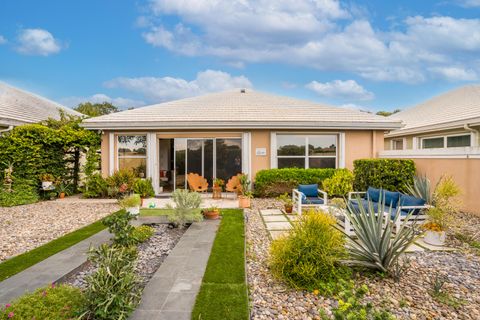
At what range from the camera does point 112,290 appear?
9.32 feet

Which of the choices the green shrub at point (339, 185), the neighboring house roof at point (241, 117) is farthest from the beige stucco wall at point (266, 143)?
the green shrub at point (339, 185)

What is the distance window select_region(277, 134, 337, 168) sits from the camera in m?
12.0

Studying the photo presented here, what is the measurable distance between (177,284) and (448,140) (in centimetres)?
1435

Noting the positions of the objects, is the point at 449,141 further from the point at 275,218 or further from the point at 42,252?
the point at 42,252

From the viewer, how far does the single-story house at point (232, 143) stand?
460 inches

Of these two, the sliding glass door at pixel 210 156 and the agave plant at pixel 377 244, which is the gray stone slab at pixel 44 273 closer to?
the agave plant at pixel 377 244

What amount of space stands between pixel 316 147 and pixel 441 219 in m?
6.92

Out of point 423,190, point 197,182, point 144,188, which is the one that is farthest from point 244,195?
point 423,190

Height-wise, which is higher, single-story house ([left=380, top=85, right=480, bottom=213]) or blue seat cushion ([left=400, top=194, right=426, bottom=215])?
single-story house ([left=380, top=85, right=480, bottom=213])

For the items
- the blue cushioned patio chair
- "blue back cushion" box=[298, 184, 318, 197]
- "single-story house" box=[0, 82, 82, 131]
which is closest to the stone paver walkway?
the blue cushioned patio chair

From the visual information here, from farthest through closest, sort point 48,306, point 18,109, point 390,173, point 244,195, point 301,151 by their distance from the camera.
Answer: point 18,109 → point 301,151 → point 244,195 → point 390,173 → point 48,306

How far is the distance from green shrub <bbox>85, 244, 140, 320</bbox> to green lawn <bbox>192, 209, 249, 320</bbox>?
0.72 m

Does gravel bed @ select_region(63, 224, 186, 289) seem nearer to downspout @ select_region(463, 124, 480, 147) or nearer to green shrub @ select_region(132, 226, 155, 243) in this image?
green shrub @ select_region(132, 226, 155, 243)

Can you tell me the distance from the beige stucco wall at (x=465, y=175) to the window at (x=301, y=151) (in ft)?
13.6
